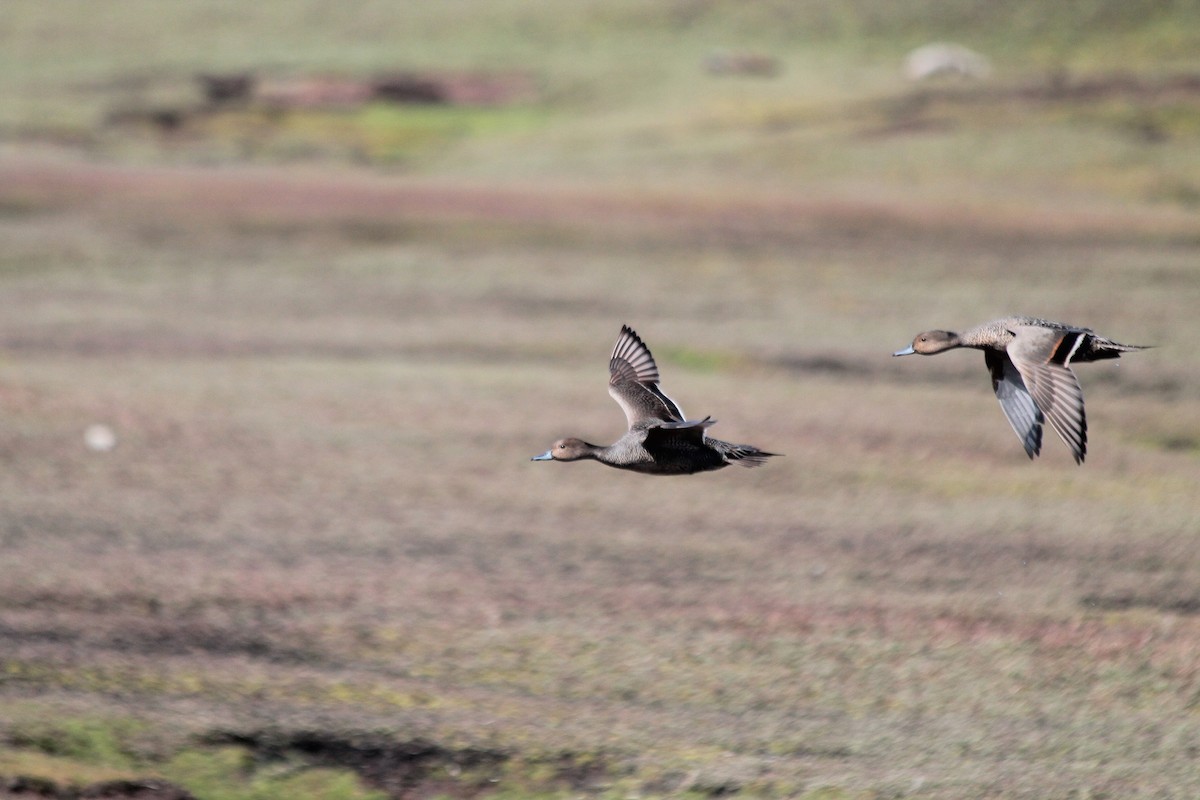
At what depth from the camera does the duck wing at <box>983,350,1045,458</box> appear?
6.14m

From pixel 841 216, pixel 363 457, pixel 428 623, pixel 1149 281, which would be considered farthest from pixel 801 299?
pixel 428 623

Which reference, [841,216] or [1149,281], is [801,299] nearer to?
[1149,281]

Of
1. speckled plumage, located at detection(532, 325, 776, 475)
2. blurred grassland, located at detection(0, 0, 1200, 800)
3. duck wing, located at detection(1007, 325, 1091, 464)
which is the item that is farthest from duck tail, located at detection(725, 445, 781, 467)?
blurred grassland, located at detection(0, 0, 1200, 800)

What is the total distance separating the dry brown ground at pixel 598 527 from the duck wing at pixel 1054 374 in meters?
2.62

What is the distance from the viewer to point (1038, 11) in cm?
4297

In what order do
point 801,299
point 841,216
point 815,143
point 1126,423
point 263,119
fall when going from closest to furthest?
point 1126,423 < point 801,299 < point 841,216 < point 815,143 < point 263,119

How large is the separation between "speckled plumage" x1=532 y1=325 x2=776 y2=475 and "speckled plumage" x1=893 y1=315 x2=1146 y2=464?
929 millimetres

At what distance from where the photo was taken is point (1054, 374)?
20.2 ft

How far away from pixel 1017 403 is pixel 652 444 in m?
1.50

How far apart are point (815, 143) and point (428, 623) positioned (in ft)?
71.3

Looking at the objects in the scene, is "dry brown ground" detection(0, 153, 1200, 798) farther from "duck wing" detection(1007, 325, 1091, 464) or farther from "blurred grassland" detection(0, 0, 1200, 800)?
"duck wing" detection(1007, 325, 1091, 464)

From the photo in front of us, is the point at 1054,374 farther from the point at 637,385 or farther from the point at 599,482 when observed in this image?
the point at 599,482

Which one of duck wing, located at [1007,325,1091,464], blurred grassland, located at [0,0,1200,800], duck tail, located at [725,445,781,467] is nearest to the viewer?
duck wing, located at [1007,325,1091,464]

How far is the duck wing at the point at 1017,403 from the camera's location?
6137mm
